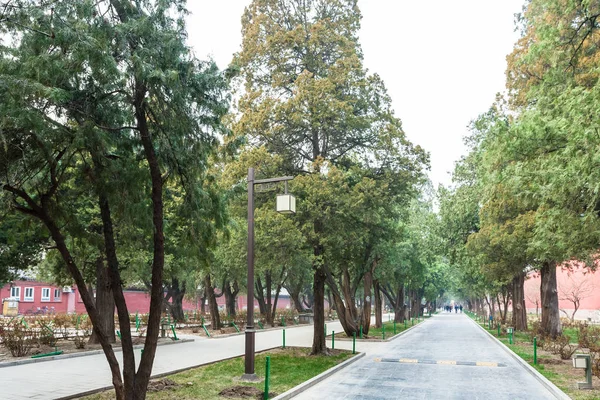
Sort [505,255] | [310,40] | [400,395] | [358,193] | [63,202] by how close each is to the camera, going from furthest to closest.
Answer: [505,255] < [310,40] < [358,193] < [400,395] < [63,202]

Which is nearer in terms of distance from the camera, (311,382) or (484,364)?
(311,382)

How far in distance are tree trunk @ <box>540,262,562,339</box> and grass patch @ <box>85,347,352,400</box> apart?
12.8 metres

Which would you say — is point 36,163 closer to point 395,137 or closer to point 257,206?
point 257,206

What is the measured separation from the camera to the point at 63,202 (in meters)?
9.31

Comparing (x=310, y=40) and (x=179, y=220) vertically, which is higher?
(x=310, y=40)

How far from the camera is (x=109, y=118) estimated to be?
876 centimetres

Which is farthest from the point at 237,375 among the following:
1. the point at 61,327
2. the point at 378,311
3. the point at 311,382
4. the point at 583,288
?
the point at 583,288

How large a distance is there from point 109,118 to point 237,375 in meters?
7.83

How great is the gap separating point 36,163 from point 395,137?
43.4 ft

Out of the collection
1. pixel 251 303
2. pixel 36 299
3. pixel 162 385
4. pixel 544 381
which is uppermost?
pixel 251 303

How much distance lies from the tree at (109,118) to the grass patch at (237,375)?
2597mm

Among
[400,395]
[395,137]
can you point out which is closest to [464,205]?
[395,137]

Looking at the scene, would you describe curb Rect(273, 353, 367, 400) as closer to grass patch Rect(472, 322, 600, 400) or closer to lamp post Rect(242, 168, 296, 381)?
lamp post Rect(242, 168, 296, 381)

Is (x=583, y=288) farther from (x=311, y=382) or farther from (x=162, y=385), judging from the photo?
(x=162, y=385)
